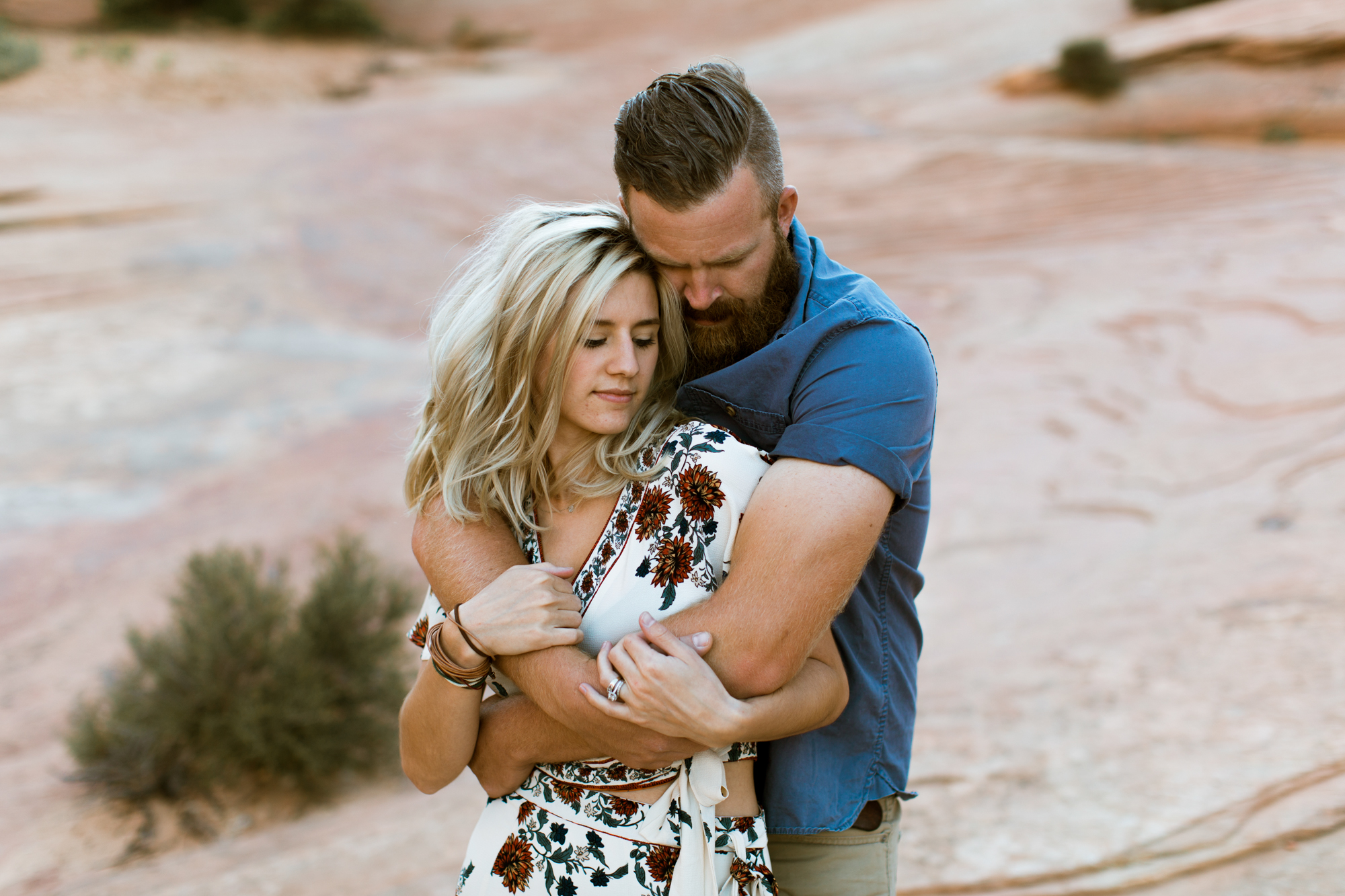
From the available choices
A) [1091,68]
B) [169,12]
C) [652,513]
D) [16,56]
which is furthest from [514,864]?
[169,12]

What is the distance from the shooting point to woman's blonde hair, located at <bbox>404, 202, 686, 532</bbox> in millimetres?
2029

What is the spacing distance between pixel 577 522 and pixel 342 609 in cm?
347

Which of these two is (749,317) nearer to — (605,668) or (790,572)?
(790,572)

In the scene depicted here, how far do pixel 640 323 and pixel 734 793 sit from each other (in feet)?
3.05

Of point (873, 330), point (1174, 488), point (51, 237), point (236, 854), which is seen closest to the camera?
point (873, 330)

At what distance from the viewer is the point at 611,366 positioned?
6.67ft

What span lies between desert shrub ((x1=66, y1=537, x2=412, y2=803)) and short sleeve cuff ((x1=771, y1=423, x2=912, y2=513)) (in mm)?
3654

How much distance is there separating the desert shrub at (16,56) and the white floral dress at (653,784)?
54.0 feet

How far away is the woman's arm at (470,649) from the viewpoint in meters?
1.80

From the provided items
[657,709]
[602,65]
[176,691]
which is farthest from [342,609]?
[602,65]

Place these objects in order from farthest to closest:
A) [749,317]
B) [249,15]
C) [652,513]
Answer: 1. [249,15]
2. [749,317]
3. [652,513]

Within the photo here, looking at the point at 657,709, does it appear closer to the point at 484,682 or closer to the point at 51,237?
the point at 484,682

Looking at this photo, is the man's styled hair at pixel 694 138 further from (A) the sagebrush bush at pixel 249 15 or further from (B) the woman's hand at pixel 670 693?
(A) the sagebrush bush at pixel 249 15

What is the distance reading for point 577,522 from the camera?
203cm
